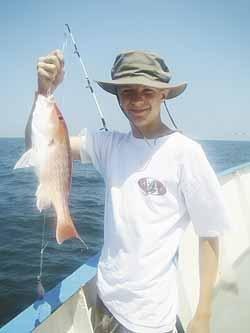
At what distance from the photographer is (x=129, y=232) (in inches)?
80.3

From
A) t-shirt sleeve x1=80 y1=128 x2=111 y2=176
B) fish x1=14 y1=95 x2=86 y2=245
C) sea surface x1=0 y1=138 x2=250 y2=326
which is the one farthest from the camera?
sea surface x1=0 y1=138 x2=250 y2=326

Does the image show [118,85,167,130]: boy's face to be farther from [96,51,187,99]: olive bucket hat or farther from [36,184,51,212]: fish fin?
[36,184,51,212]: fish fin

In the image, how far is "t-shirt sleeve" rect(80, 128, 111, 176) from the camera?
2.28 meters

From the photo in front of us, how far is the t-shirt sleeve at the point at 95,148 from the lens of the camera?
228 centimetres

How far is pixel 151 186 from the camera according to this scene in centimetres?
203

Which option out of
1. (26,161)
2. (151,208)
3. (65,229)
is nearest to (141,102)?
(151,208)

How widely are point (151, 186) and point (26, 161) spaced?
0.71 m

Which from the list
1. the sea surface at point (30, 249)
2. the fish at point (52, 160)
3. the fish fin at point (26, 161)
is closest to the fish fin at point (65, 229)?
the fish at point (52, 160)

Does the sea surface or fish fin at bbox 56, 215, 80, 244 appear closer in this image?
fish fin at bbox 56, 215, 80, 244

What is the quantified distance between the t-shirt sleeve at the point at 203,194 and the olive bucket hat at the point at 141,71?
418mm

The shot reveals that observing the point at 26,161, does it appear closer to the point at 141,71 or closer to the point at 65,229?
the point at 65,229

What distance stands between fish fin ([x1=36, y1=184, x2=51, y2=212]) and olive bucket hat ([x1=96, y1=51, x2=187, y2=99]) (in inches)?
27.9

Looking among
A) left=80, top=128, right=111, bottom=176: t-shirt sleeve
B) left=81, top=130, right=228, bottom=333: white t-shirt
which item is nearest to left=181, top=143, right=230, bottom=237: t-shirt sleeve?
left=81, top=130, right=228, bottom=333: white t-shirt

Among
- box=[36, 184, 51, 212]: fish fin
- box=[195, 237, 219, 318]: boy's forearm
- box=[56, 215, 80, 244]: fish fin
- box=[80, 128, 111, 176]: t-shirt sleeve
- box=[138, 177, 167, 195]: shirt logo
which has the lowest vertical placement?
box=[195, 237, 219, 318]: boy's forearm
